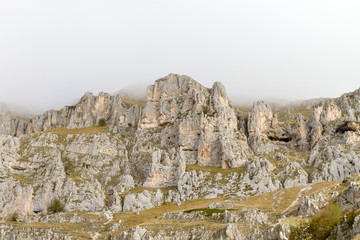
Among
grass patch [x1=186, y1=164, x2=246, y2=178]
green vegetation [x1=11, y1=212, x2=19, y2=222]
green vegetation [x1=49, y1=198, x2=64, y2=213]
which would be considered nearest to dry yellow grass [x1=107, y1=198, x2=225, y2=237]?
grass patch [x1=186, y1=164, x2=246, y2=178]

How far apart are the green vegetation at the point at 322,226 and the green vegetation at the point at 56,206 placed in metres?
110

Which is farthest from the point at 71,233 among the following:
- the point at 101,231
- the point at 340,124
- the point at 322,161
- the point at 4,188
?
the point at 340,124

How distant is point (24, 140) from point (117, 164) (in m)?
59.0

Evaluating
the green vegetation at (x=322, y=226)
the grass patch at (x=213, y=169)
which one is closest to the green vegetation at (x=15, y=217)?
the grass patch at (x=213, y=169)

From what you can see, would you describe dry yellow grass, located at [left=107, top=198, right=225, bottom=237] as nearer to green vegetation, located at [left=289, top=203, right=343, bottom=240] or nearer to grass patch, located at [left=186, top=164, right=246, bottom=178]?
grass patch, located at [left=186, top=164, right=246, bottom=178]

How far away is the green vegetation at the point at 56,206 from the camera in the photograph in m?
139

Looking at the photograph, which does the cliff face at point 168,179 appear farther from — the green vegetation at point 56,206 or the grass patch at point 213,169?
the green vegetation at point 56,206

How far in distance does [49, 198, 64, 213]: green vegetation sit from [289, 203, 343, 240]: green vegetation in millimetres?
110226

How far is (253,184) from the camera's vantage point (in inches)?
5782

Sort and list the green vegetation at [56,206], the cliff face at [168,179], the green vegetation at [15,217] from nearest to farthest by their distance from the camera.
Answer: the cliff face at [168,179], the green vegetation at [15,217], the green vegetation at [56,206]

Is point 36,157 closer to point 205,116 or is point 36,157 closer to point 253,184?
point 205,116

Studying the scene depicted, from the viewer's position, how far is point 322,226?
53.0 metres

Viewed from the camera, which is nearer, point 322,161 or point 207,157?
point 322,161

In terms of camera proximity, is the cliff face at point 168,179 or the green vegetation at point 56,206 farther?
the green vegetation at point 56,206
